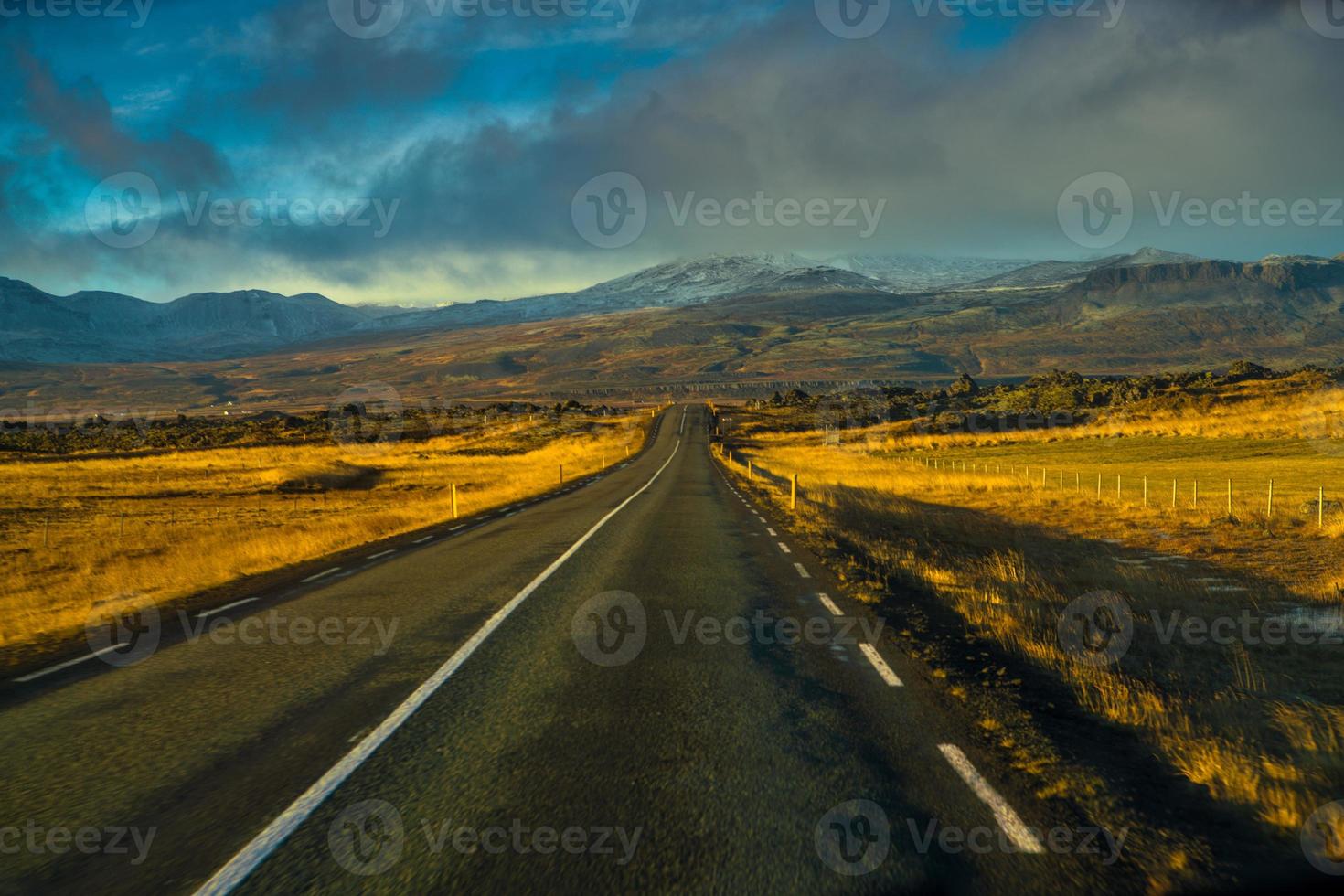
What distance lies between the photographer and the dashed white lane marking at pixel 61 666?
7.22 meters

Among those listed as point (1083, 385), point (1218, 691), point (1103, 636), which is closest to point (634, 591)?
point (1103, 636)

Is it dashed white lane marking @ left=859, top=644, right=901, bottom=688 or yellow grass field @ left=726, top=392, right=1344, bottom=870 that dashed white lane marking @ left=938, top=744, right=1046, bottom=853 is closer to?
yellow grass field @ left=726, top=392, right=1344, bottom=870

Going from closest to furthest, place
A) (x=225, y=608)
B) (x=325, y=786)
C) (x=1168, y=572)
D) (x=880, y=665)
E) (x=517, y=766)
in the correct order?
(x=325, y=786) < (x=517, y=766) < (x=880, y=665) < (x=225, y=608) < (x=1168, y=572)

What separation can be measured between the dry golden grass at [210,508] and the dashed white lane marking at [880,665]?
9029 mm

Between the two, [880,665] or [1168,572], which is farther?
[1168,572]

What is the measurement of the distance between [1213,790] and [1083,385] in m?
84.9

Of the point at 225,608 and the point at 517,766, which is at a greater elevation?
the point at 517,766

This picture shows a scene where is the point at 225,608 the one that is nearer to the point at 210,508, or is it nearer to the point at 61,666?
the point at 61,666

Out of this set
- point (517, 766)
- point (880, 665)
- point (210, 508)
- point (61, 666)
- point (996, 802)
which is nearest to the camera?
point (996, 802)

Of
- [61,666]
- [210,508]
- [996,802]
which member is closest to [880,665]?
[996,802]

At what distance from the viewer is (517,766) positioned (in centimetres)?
494

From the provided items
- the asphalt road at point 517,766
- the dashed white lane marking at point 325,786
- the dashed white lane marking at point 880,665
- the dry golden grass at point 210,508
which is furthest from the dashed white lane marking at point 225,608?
the dashed white lane marking at point 880,665

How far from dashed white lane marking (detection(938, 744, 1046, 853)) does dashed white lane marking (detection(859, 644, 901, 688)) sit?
56.7 inches

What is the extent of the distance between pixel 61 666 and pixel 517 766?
5664 millimetres
